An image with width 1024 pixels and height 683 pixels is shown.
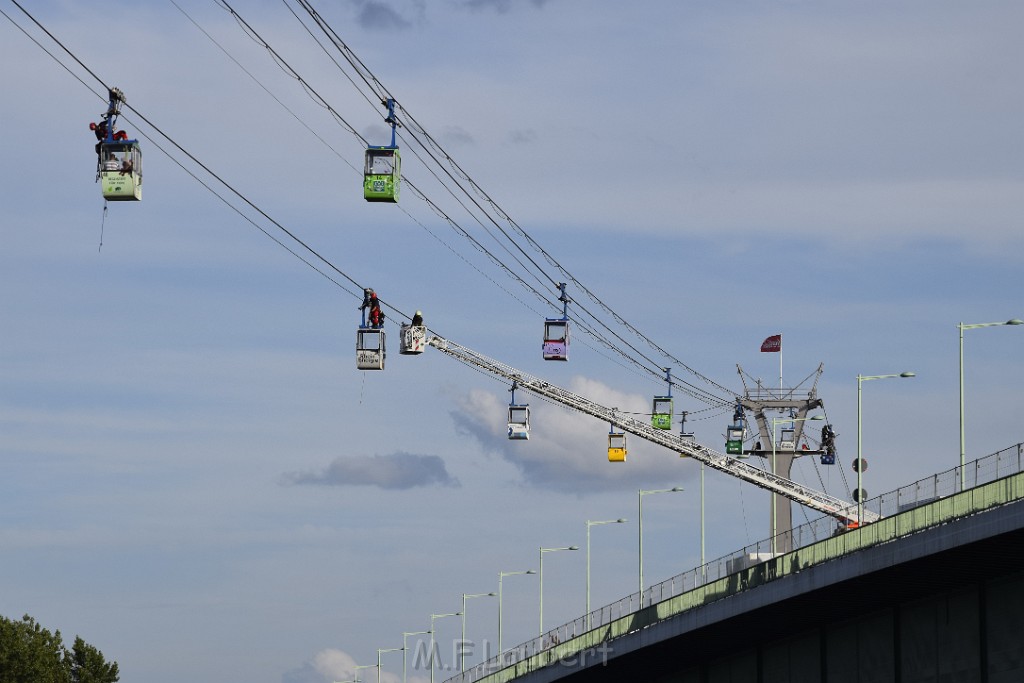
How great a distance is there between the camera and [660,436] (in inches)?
6747

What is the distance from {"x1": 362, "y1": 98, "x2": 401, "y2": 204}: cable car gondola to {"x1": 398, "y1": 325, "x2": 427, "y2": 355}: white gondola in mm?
41736

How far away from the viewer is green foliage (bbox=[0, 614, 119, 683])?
6914 inches

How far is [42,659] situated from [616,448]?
61.3 meters

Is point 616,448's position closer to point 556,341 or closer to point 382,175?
point 556,341

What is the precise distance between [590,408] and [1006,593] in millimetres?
96984

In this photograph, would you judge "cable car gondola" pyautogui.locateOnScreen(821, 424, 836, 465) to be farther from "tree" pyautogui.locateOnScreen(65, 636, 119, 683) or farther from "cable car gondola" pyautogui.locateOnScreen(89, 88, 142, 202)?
"cable car gondola" pyautogui.locateOnScreen(89, 88, 142, 202)

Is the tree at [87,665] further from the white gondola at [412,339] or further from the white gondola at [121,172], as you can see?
the white gondola at [121,172]

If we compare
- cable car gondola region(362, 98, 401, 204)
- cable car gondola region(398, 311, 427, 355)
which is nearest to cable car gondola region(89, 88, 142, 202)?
cable car gondola region(362, 98, 401, 204)

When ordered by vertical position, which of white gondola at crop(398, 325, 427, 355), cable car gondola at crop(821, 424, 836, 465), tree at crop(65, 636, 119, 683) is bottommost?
tree at crop(65, 636, 119, 683)

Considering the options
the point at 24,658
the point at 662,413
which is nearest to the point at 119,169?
the point at 662,413

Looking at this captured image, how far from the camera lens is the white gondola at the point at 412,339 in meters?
111

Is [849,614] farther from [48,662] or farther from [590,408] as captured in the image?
[48,662]

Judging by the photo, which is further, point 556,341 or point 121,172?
point 556,341

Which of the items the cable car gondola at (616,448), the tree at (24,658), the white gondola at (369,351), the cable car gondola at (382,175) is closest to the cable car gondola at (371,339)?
the white gondola at (369,351)
